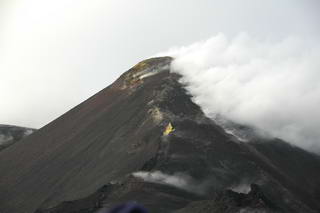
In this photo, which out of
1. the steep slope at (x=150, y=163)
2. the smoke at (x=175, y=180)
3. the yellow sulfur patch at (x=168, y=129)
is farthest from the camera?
the yellow sulfur patch at (x=168, y=129)

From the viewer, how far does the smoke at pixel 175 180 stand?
102m

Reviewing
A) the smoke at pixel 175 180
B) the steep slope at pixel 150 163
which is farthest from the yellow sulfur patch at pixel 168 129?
the smoke at pixel 175 180

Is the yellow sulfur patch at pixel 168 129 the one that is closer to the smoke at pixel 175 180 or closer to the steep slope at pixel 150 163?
the steep slope at pixel 150 163

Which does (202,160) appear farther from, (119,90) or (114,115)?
(119,90)

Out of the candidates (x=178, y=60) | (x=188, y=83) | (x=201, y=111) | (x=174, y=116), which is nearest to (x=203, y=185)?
(x=174, y=116)

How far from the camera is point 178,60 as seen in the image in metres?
191

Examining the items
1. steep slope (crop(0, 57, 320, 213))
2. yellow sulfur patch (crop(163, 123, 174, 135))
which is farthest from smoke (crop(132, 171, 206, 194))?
yellow sulfur patch (crop(163, 123, 174, 135))

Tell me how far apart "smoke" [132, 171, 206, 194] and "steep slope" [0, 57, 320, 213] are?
18cm

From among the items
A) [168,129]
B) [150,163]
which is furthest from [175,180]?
[168,129]

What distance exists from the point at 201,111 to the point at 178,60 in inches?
1770

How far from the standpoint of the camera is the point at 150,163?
108500mm

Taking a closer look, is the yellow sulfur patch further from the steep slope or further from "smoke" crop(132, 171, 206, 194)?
"smoke" crop(132, 171, 206, 194)

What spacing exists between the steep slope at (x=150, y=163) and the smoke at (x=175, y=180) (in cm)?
18

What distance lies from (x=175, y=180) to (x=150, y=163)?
218 inches
